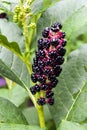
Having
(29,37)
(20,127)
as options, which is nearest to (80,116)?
(20,127)

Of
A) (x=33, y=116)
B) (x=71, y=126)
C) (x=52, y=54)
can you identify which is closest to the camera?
(x=71, y=126)

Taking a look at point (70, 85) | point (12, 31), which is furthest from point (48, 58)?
point (12, 31)

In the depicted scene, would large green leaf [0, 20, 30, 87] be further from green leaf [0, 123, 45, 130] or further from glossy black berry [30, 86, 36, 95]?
green leaf [0, 123, 45, 130]

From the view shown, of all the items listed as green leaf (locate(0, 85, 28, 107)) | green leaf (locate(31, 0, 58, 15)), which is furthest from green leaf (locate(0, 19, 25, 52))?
green leaf (locate(0, 85, 28, 107))

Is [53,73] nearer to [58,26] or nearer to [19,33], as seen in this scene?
[58,26]

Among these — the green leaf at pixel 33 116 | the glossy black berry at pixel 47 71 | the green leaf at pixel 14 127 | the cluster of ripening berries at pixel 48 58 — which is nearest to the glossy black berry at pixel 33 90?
the cluster of ripening berries at pixel 48 58

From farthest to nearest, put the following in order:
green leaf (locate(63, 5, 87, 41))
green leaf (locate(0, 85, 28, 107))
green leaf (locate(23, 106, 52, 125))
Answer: green leaf (locate(0, 85, 28, 107)) → green leaf (locate(23, 106, 52, 125)) → green leaf (locate(63, 5, 87, 41))

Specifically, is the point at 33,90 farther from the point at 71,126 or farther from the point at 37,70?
the point at 71,126
